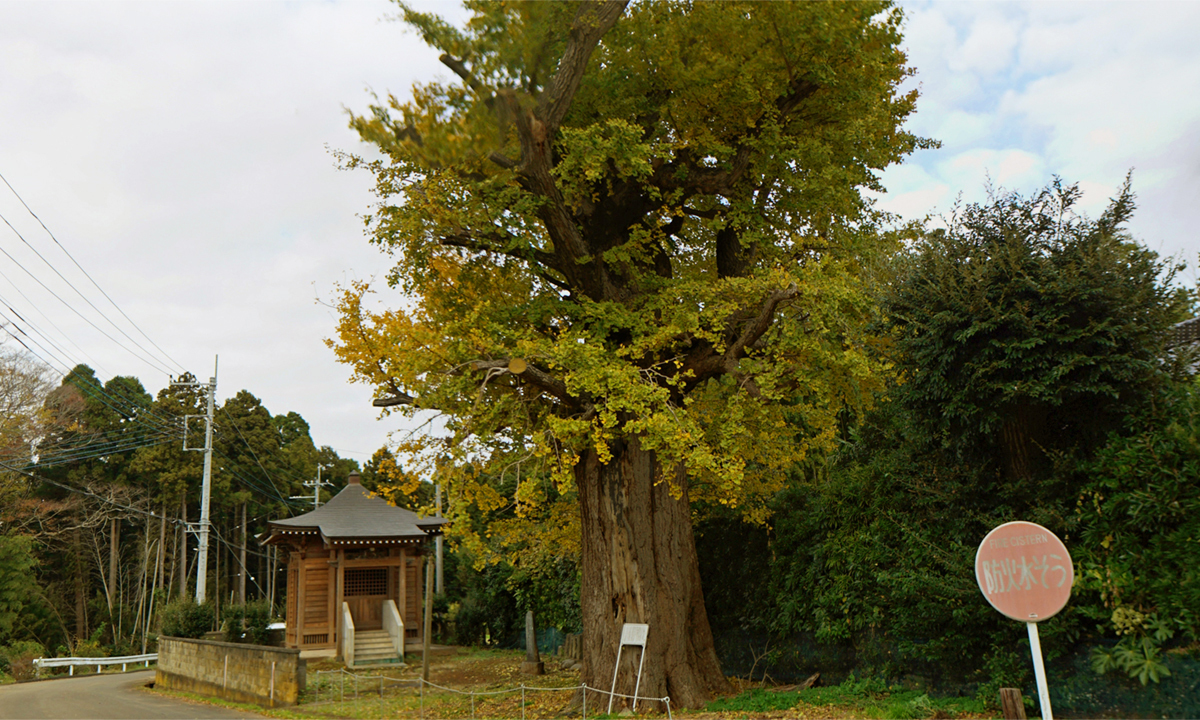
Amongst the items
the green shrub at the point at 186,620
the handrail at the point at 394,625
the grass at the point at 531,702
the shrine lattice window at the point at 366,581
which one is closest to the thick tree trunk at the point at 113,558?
the green shrub at the point at 186,620

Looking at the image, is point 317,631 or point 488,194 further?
point 317,631

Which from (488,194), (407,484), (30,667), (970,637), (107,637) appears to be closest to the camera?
(970,637)

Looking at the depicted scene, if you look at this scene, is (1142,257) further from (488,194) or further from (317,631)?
(317,631)

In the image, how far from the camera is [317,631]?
23594mm

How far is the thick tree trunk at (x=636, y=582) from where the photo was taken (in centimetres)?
1188

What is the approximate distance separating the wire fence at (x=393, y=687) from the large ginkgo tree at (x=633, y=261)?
29cm

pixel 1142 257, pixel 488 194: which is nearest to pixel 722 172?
pixel 488 194

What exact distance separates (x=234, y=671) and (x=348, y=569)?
28.4 feet

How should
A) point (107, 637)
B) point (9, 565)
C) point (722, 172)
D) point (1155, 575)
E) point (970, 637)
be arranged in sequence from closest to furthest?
point (1155, 575), point (970, 637), point (722, 172), point (9, 565), point (107, 637)

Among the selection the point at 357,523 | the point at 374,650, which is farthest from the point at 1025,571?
the point at 357,523

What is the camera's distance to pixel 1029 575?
5.51 m

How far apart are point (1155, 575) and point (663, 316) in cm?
689

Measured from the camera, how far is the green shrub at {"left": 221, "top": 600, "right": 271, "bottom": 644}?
25391 mm

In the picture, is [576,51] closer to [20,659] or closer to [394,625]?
[394,625]
